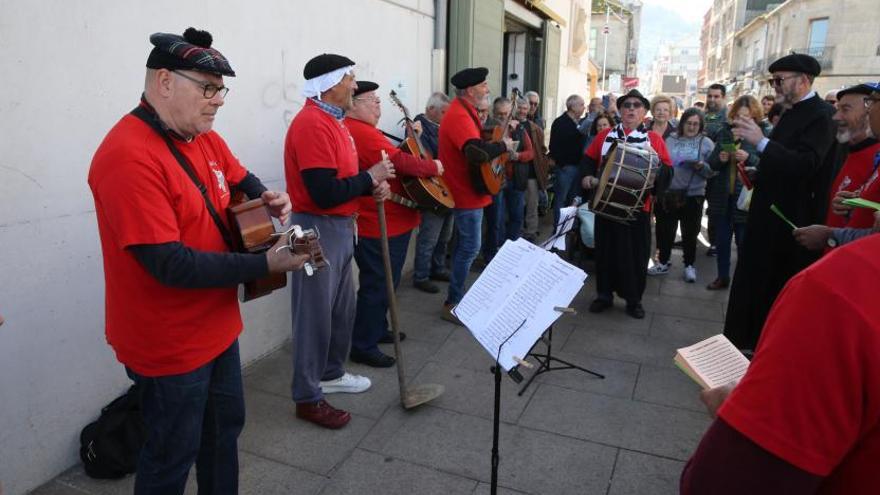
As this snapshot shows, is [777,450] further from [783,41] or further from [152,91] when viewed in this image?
[783,41]

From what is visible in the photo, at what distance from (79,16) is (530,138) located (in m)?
4.89

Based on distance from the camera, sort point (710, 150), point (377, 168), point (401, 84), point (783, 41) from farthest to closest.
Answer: point (783, 41)
point (710, 150)
point (401, 84)
point (377, 168)

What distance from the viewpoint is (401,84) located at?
5.57 meters

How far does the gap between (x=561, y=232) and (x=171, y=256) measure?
2247 millimetres

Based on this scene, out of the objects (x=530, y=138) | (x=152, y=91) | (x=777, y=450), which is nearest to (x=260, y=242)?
(x=152, y=91)

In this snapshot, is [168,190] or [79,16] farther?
[79,16]

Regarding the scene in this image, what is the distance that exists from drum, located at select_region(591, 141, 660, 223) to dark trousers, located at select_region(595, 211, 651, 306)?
356 millimetres

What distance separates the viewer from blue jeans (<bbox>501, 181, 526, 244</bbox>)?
21.9 ft

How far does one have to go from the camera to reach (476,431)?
10.6 ft

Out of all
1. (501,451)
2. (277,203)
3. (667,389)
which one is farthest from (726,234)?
(277,203)

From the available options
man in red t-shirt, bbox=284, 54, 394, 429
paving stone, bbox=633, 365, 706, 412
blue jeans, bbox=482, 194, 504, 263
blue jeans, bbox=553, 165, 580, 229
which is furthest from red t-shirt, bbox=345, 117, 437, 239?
blue jeans, bbox=553, 165, 580, 229

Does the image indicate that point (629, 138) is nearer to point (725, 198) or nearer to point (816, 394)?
point (725, 198)

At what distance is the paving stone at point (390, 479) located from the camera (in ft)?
9.00

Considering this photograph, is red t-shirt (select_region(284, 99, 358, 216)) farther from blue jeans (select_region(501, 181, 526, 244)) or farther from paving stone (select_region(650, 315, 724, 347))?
blue jeans (select_region(501, 181, 526, 244))
